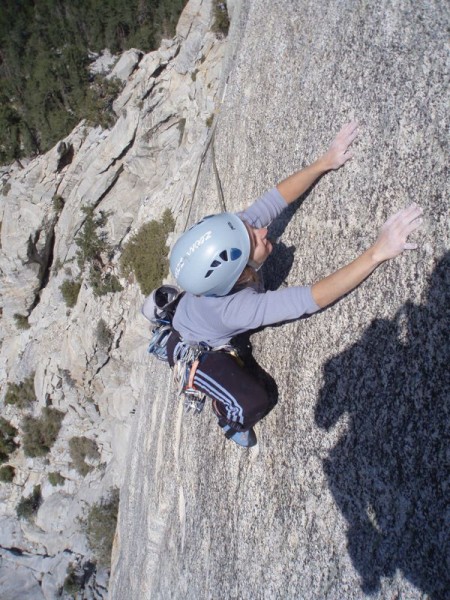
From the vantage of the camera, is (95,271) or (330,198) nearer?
(330,198)

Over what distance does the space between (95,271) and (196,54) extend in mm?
8705

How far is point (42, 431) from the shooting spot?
16594 millimetres

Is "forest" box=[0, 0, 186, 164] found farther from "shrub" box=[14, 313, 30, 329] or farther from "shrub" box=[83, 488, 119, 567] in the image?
"shrub" box=[83, 488, 119, 567]

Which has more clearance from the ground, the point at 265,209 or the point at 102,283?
the point at 102,283

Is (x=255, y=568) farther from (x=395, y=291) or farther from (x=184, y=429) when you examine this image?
(x=395, y=291)

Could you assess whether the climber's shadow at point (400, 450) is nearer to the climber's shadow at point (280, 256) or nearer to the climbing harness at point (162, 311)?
the climber's shadow at point (280, 256)

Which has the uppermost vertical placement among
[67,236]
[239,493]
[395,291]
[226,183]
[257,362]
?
[67,236]

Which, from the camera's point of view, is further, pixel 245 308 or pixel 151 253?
pixel 151 253

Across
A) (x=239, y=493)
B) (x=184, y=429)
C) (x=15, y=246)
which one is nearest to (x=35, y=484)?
(x=15, y=246)

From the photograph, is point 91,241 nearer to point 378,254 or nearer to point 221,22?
point 221,22

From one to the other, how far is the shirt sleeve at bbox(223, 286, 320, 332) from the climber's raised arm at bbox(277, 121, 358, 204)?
1066 millimetres

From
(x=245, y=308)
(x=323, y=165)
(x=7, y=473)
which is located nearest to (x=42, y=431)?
(x=7, y=473)

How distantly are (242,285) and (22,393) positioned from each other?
1696cm

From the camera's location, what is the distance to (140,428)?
332 inches
